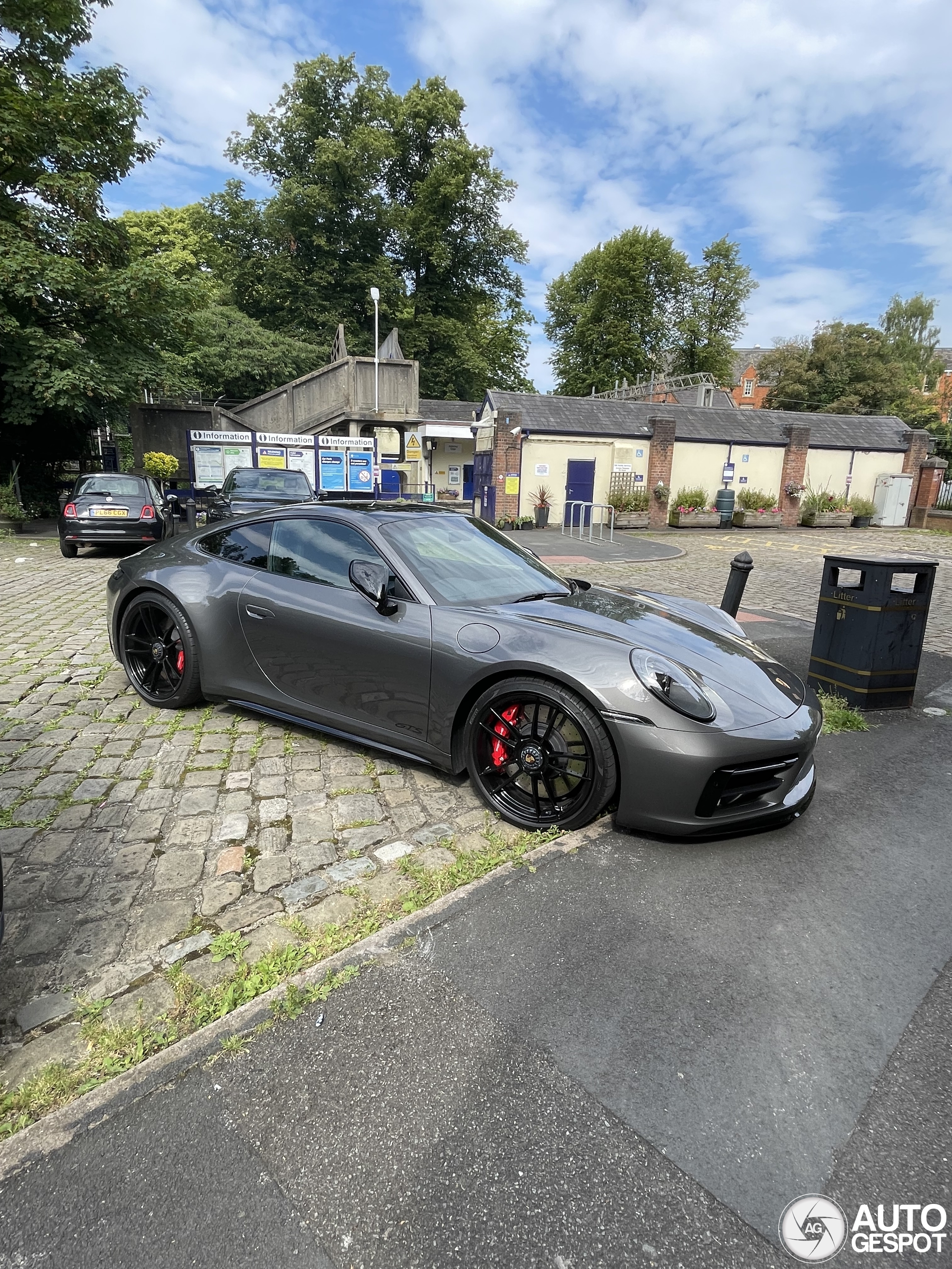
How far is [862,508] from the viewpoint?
86.9 feet

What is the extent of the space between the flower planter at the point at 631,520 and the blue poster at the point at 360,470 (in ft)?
27.2

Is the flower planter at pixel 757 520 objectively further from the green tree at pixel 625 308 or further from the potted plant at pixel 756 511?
the green tree at pixel 625 308

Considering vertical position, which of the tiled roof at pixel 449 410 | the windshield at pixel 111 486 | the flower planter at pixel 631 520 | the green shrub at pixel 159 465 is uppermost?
the tiled roof at pixel 449 410

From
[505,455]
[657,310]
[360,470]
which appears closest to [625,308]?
[657,310]

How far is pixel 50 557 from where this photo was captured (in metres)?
11.8

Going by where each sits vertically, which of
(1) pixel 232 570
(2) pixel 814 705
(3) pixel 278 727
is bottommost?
(3) pixel 278 727

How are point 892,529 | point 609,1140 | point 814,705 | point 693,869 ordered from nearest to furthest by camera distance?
point 609,1140 → point 693,869 → point 814,705 → point 892,529

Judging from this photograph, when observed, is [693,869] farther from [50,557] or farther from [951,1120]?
[50,557]

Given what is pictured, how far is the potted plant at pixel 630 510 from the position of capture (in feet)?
74.4

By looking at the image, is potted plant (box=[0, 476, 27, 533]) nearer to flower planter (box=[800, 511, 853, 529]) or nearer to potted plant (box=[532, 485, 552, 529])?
potted plant (box=[532, 485, 552, 529])

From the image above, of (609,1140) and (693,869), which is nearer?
(609,1140)

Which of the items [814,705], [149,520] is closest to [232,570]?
[814,705]

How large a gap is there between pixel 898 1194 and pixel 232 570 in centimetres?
391

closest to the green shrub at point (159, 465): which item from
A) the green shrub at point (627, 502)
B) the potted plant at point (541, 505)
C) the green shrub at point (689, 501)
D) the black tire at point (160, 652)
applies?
the potted plant at point (541, 505)
